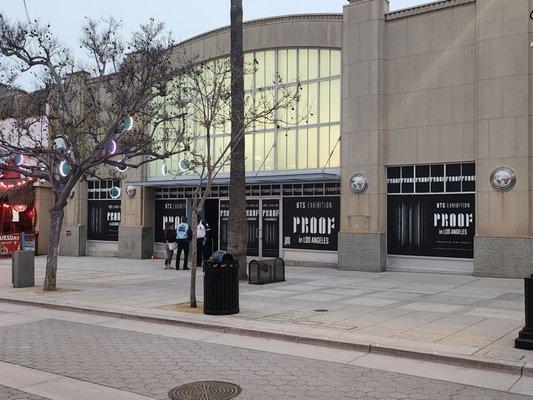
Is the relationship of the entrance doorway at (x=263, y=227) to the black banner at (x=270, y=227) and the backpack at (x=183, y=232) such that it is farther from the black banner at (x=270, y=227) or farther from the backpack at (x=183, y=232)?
the backpack at (x=183, y=232)

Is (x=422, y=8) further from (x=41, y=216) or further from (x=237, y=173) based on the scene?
(x=41, y=216)

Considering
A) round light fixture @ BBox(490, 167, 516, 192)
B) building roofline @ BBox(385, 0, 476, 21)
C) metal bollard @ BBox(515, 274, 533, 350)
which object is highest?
building roofline @ BBox(385, 0, 476, 21)

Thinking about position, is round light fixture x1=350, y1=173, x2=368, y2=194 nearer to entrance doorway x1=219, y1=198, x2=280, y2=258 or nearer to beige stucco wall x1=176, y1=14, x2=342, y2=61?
entrance doorway x1=219, y1=198, x2=280, y2=258

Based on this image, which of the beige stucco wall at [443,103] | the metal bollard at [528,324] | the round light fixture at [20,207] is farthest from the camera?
the round light fixture at [20,207]

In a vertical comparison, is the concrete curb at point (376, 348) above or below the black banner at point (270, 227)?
below

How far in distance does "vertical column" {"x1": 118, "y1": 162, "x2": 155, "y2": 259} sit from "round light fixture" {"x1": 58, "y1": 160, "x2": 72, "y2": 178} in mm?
8666

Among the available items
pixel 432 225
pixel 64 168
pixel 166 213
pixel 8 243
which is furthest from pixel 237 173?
pixel 8 243

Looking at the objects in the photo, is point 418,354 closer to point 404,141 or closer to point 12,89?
point 404,141

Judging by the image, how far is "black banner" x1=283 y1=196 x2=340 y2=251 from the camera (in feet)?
64.5

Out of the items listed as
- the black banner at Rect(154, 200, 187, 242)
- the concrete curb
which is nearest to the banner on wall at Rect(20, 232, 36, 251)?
the black banner at Rect(154, 200, 187, 242)

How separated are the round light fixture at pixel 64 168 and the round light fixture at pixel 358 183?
28.7ft

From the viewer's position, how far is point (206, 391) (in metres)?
6.14

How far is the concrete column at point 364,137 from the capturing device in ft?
60.1

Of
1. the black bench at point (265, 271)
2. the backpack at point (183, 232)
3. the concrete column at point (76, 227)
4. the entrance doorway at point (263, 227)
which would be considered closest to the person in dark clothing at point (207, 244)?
the backpack at point (183, 232)
